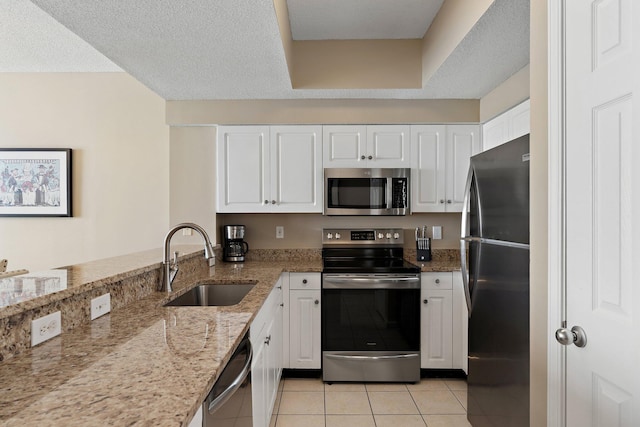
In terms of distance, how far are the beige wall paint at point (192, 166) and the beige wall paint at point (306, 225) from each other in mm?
Answer: 409

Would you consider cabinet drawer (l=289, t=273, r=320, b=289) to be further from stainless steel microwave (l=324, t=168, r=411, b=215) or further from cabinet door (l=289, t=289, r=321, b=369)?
Result: stainless steel microwave (l=324, t=168, r=411, b=215)

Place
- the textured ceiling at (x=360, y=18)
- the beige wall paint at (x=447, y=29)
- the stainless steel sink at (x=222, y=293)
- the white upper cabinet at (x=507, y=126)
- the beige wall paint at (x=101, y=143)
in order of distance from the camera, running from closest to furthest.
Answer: the beige wall paint at (x=447, y=29)
the stainless steel sink at (x=222, y=293)
the textured ceiling at (x=360, y=18)
the white upper cabinet at (x=507, y=126)
the beige wall paint at (x=101, y=143)

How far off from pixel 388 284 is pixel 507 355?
1.24m

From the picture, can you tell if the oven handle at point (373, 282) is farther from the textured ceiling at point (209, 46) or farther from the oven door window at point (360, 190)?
the textured ceiling at point (209, 46)

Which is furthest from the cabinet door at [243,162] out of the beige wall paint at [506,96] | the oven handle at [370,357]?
the beige wall paint at [506,96]

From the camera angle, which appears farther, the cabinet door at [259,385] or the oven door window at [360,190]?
the oven door window at [360,190]

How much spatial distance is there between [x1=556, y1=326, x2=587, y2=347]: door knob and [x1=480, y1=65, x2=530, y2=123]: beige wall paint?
6.01 ft

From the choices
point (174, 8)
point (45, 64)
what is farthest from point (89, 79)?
point (174, 8)

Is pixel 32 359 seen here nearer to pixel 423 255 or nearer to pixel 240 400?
pixel 240 400

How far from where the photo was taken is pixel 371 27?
2863mm

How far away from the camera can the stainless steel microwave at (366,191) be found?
→ 3.35 metres

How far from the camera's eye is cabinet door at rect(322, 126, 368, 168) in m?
3.38

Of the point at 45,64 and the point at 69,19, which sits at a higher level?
the point at 45,64

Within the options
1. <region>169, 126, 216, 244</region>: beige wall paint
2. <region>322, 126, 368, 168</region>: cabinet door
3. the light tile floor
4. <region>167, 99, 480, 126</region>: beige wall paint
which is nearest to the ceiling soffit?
<region>167, 99, 480, 126</region>: beige wall paint
